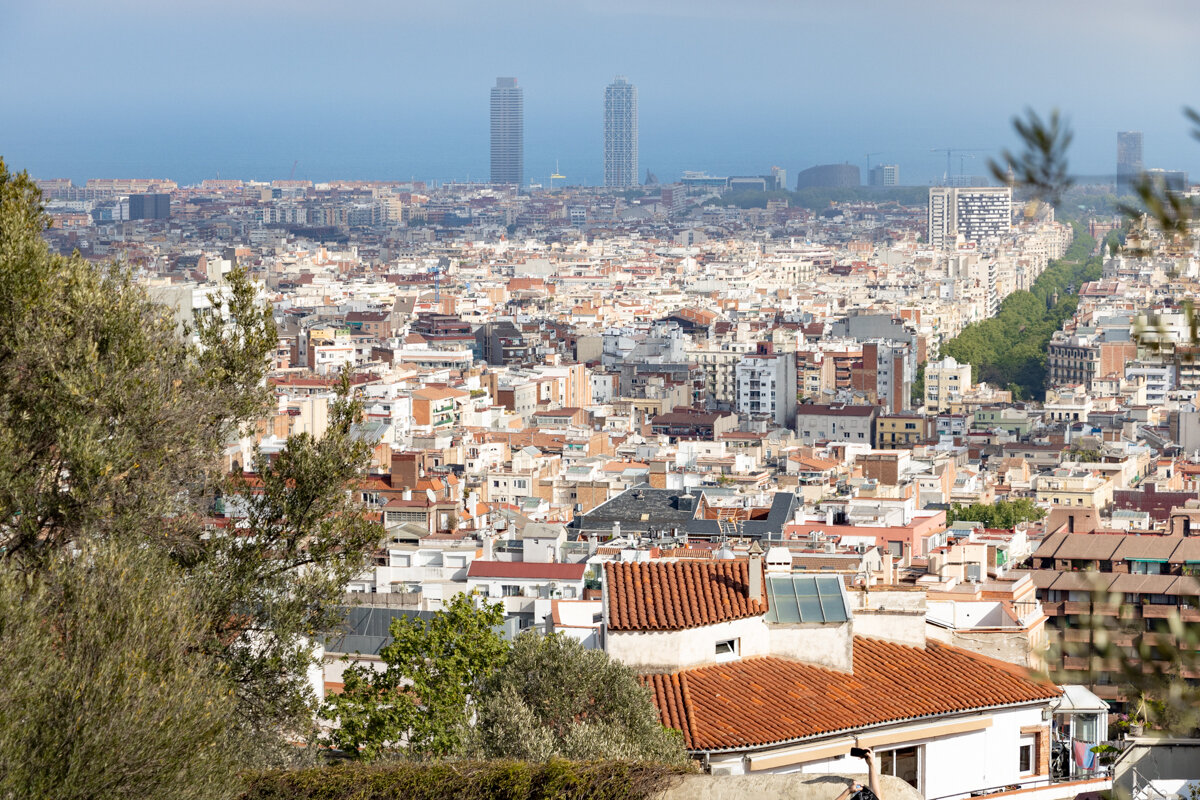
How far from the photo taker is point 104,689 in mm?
4832

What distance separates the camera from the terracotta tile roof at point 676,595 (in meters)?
7.86

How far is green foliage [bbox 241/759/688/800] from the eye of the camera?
5.61 meters

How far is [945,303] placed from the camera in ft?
267

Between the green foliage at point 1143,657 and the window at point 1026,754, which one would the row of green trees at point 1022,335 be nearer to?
the window at point 1026,754

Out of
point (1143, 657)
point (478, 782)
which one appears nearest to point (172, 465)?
point (478, 782)

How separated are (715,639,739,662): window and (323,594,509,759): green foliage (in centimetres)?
89

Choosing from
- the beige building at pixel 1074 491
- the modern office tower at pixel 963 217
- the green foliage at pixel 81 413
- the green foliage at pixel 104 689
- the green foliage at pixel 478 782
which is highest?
the modern office tower at pixel 963 217

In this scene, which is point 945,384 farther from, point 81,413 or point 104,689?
point 104,689

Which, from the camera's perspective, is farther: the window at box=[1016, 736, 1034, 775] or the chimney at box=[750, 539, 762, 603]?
the chimney at box=[750, 539, 762, 603]

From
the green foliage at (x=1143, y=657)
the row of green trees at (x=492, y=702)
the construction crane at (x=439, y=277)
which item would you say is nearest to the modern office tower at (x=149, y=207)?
the construction crane at (x=439, y=277)

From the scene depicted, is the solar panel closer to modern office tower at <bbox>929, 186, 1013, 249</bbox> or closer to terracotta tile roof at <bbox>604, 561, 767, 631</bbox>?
terracotta tile roof at <bbox>604, 561, 767, 631</bbox>

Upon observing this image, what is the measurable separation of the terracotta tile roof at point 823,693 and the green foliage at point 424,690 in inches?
32.8

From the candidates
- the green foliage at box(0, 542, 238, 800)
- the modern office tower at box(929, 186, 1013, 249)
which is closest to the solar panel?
the green foliage at box(0, 542, 238, 800)

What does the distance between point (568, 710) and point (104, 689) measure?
2.54m
